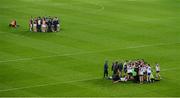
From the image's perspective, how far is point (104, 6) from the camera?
3868 inches

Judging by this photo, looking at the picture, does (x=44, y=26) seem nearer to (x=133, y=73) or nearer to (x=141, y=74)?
(x=133, y=73)

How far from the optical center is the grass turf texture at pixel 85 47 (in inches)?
1972

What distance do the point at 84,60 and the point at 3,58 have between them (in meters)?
7.44

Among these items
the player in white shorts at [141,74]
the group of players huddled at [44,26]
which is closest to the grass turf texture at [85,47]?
the player in white shorts at [141,74]

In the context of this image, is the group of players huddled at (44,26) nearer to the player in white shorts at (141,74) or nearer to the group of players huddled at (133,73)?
the group of players huddled at (133,73)

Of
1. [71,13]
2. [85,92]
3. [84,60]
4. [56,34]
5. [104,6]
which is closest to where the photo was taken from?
[85,92]

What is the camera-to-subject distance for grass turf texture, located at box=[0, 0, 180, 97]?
50094mm

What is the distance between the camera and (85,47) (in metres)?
65.2

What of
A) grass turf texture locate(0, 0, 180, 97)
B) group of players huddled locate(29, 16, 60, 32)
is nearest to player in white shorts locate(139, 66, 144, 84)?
grass turf texture locate(0, 0, 180, 97)

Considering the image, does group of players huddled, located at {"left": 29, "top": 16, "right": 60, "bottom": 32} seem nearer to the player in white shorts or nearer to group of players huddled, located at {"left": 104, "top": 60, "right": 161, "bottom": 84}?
group of players huddled, located at {"left": 104, "top": 60, "right": 161, "bottom": 84}

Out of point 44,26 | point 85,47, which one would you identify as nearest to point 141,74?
point 85,47

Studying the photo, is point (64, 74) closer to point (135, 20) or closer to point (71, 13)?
point (135, 20)

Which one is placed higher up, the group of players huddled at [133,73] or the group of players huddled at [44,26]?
the group of players huddled at [44,26]

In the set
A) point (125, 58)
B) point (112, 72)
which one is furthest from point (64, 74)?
point (125, 58)
